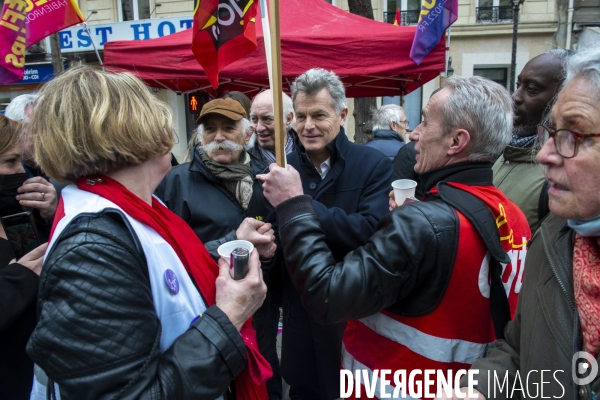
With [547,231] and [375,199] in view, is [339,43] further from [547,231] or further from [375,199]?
[547,231]

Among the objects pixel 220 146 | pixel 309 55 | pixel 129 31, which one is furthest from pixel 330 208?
pixel 129 31

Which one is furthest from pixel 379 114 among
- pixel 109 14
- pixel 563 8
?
pixel 109 14

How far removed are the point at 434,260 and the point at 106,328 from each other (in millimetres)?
1006

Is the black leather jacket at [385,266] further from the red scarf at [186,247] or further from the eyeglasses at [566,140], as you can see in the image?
the eyeglasses at [566,140]

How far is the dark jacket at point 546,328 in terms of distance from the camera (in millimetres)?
1135

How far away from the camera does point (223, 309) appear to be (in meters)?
1.28

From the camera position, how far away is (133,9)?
1412cm

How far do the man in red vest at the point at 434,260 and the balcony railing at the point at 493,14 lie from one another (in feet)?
45.3

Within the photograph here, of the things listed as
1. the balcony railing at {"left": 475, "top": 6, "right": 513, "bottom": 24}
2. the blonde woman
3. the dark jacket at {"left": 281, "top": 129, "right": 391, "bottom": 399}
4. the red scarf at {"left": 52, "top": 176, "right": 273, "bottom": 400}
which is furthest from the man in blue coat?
the balcony railing at {"left": 475, "top": 6, "right": 513, "bottom": 24}

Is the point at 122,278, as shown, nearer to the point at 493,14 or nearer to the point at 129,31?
the point at 129,31

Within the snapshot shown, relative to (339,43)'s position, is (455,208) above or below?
below

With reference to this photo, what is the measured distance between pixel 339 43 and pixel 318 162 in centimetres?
256

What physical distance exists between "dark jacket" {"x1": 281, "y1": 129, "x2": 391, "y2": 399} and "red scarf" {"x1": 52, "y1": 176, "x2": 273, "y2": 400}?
892mm

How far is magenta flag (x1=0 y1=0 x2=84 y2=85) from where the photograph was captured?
4.07m
